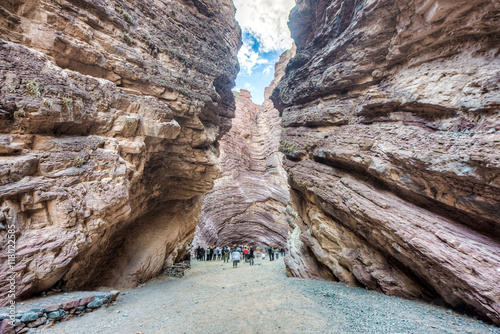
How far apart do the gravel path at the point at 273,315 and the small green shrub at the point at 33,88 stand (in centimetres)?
494

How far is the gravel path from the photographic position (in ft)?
12.2

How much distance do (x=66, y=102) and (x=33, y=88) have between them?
580 millimetres

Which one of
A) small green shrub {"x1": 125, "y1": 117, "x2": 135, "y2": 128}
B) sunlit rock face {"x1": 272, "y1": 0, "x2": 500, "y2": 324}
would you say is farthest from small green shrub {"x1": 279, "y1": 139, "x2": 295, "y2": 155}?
small green shrub {"x1": 125, "y1": 117, "x2": 135, "y2": 128}

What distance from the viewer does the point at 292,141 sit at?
11211 millimetres

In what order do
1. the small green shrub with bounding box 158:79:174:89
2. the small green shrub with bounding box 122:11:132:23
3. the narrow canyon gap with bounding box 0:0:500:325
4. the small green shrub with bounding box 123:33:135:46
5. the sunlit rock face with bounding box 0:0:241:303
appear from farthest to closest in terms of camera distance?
the small green shrub with bounding box 158:79:174:89 → the small green shrub with bounding box 122:11:132:23 → the small green shrub with bounding box 123:33:135:46 → the narrow canyon gap with bounding box 0:0:500:325 → the sunlit rock face with bounding box 0:0:241:303

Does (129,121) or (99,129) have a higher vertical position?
(129,121)

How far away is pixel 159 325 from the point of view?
4.07m

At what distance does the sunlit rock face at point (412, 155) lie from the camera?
432cm

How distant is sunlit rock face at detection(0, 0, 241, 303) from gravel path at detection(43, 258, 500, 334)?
173 cm

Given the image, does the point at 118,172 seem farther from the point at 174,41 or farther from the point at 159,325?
the point at 174,41

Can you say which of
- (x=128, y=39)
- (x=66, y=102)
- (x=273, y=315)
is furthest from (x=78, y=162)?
(x=273, y=315)

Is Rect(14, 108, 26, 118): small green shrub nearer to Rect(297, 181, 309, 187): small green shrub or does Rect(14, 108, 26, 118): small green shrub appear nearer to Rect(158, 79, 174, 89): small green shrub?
Rect(158, 79, 174, 89): small green shrub

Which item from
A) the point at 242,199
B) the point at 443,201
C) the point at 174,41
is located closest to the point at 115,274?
the point at 174,41

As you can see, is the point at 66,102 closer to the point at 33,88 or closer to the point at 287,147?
the point at 33,88
